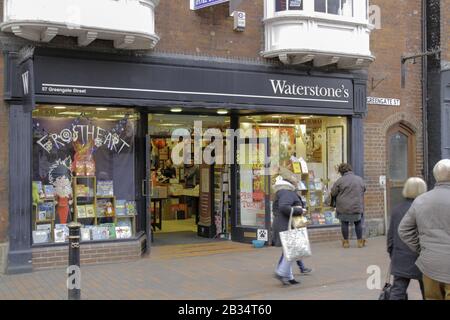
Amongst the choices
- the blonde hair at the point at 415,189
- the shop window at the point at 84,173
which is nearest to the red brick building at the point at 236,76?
the shop window at the point at 84,173

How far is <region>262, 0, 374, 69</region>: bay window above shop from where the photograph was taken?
1141 cm

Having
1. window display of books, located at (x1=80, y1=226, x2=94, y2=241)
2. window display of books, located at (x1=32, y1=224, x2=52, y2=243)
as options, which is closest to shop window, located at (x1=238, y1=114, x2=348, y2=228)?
window display of books, located at (x1=80, y1=226, x2=94, y2=241)

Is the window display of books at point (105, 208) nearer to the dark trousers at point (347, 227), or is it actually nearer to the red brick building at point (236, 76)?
the red brick building at point (236, 76)

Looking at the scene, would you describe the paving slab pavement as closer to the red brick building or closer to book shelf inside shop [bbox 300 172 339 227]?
the red brick building

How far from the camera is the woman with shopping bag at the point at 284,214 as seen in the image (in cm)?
818

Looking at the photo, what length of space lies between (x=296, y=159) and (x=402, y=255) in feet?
24.1

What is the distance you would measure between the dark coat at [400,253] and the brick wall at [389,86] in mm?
7568

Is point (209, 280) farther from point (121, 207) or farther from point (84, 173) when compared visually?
point (84, 173)

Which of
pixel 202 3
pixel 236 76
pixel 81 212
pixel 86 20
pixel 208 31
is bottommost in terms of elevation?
pixel 81 212

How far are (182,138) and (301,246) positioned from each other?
6.04 m

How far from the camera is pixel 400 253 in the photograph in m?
5.54

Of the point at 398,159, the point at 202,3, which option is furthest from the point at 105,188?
the point at 398,159

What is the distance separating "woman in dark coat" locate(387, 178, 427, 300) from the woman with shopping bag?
2.59 m

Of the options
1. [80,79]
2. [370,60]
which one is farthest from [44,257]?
[370,60]
